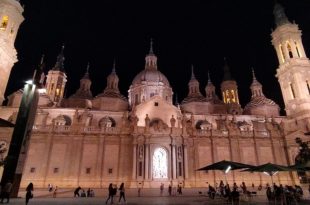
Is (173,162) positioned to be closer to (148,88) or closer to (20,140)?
(20,140)

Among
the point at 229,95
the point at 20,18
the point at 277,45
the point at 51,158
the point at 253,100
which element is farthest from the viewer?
the point at 229,95

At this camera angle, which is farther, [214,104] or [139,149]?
[214,104]

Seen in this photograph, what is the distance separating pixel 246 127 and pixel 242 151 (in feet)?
33.9

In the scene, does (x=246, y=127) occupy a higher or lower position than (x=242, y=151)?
higher

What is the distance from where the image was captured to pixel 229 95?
65.6m

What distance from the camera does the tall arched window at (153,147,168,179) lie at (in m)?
33.7

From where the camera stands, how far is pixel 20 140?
18.7 m

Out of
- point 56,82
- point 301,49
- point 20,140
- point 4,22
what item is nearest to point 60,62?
point 56,82

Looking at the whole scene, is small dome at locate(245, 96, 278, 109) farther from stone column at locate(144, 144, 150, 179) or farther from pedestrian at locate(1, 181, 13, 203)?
pedestrian at locate(1, 181, 13, 203)

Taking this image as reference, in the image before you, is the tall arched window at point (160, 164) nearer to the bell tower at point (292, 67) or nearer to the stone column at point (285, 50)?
the bell tower at point (292, 67)

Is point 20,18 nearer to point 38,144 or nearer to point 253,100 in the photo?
point 38,144

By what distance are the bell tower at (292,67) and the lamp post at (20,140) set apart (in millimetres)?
46006

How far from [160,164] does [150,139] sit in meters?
3.97

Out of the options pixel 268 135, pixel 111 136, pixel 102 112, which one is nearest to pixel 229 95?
pixel 268 135
